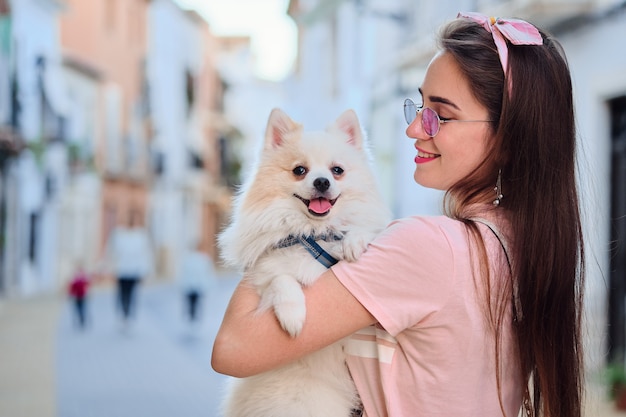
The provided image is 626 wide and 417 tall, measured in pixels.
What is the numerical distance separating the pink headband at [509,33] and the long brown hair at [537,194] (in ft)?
0.08

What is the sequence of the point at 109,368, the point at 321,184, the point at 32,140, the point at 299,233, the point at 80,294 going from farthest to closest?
the point at 32,140 → the point at 80,294 → the point at 109,368 → the point at 321,184 → the point at 299,233

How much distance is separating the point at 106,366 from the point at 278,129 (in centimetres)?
776

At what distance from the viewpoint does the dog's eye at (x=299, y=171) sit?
2581mm

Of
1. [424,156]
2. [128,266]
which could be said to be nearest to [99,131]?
[128,266]

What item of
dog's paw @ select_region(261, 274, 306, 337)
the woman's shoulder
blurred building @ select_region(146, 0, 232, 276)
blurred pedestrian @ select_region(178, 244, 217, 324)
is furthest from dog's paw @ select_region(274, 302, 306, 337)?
blurred building @ select_region(146, 0, 232, 276)

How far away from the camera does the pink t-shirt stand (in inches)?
72.1

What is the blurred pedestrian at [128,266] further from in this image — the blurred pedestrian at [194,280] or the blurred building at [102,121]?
the blurred building at [102,121]

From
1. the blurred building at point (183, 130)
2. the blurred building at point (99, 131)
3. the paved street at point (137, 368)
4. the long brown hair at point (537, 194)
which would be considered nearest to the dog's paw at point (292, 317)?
the long brown hair at point (537, 194)

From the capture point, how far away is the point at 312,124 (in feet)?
74.8

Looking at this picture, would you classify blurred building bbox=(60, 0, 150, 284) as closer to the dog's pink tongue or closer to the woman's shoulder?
the dog's pink tongue

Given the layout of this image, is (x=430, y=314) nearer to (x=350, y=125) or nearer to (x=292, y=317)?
(x=292, y=317)

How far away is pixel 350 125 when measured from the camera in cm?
276

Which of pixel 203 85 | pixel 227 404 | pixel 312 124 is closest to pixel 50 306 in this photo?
pixel 312 124

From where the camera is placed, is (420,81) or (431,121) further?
(420,81)
